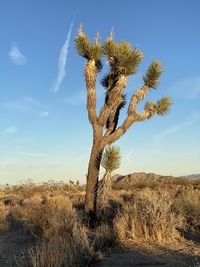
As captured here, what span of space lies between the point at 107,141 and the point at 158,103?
2089 millimetres

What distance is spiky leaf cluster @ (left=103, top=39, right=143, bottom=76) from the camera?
45.8ft

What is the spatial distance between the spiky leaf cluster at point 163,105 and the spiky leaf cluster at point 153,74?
527mm

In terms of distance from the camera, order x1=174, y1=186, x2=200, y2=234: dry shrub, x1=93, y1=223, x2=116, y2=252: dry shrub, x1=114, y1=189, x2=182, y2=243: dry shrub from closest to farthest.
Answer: x1=93, y1=223, x2=116, y2=252: dry shrub
x1=114, y1=189, x2=182, y2=243: dry shrub
x1=174, y1=186, x2=200, y2=234: dry shrub

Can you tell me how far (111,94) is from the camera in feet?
46.4

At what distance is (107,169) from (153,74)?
3456 mm

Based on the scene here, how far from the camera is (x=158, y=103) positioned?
1448 cm

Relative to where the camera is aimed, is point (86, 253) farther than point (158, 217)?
No

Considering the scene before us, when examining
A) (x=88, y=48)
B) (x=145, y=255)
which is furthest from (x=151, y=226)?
(x=88, y=48)

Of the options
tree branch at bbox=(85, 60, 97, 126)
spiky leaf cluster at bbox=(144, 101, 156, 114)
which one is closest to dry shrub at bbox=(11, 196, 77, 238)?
tree branch at bbox=(85, 60, 97, 126)

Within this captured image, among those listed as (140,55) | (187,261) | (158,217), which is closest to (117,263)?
(187,261)

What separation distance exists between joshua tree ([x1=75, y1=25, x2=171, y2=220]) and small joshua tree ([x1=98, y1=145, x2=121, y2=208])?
995 mm

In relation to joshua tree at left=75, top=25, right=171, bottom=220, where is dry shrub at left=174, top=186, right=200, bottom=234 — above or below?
below

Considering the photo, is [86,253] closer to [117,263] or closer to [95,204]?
[117,263]

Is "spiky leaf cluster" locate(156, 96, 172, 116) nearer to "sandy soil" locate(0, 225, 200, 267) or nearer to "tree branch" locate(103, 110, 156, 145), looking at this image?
"tree branch" locate(103, 110, 156, 145)
